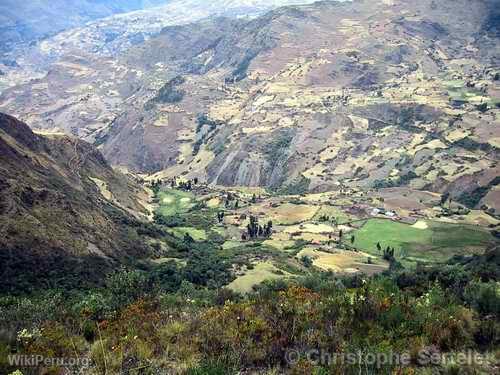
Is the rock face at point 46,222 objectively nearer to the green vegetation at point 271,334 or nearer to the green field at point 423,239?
the green vegetation at point 271,334

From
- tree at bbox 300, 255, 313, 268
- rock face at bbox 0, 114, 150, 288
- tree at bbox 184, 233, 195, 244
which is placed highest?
rock face at bbox 0, 114, 150, 288

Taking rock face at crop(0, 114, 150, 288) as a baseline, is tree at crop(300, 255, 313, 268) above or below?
below

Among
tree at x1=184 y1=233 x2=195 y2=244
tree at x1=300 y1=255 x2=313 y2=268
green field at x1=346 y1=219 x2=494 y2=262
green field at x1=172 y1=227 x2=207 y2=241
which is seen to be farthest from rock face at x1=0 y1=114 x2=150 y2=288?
green field at x1=346 y1=219 x2=494 y2=262

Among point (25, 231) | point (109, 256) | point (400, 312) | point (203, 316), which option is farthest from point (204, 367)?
point (109, 256)

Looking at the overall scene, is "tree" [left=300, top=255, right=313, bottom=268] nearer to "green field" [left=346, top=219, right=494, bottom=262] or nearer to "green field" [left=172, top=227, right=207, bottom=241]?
"green field" [left=346, top=219, right=494, bottom=262]

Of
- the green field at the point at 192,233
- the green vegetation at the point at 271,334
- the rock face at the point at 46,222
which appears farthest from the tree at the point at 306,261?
the green vegetation at the point at 271,334

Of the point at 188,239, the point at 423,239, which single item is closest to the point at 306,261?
the point at 423,239

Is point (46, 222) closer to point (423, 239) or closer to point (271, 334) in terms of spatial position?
point (271, 334)
